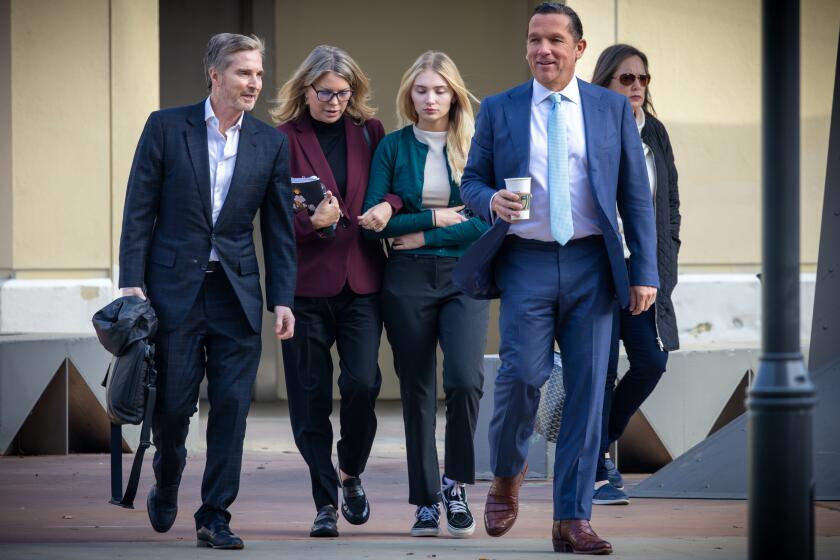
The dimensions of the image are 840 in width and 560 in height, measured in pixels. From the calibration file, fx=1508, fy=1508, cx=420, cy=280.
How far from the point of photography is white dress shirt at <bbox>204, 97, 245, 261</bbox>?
5887 mm

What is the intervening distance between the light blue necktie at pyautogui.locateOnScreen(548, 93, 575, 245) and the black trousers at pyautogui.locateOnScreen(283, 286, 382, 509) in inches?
41.5

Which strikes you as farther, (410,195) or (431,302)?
(410,195)

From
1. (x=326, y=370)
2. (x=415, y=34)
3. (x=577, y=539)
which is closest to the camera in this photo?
(x=577, y=539)

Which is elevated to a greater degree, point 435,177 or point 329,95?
point 329,95

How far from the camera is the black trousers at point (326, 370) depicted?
6.23 m

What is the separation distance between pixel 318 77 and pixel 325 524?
1840 millimetres

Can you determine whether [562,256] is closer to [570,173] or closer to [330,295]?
[570,173]

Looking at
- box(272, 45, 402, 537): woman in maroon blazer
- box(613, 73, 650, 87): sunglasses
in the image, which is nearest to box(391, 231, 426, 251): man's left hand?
box(272, 45, 402, 537): woman in maroon blazer

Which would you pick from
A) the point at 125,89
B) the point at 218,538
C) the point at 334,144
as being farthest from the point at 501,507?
the point at 125,89

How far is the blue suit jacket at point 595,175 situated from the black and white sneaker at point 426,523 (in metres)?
0.98

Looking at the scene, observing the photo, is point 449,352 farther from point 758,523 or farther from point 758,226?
point 758,226

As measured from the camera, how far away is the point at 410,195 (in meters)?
6.31

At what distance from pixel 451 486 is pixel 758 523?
2337mm

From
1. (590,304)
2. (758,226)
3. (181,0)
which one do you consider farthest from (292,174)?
(181,0)
